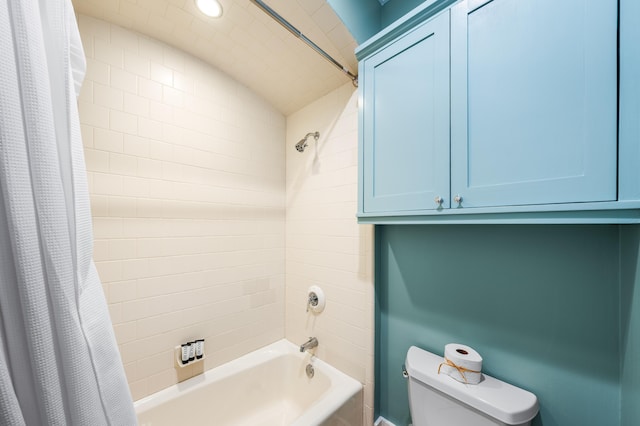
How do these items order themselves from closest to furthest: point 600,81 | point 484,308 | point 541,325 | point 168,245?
point 600,81, point 541,325, point 484,308, point 168,245

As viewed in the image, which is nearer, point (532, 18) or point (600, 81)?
point (600, 81)

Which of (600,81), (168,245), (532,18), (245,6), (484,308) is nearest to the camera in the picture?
(600,81)

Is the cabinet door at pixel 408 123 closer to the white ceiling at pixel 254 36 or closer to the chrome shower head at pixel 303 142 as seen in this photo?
the white ceiling at pixel 254 36

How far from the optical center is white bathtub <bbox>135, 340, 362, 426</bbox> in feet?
4.09

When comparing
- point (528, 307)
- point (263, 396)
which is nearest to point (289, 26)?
point (528, 307)

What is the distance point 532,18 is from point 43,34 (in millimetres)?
1258

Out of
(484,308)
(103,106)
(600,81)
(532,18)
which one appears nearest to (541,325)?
(484,308)

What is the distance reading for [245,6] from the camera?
3.79 ft

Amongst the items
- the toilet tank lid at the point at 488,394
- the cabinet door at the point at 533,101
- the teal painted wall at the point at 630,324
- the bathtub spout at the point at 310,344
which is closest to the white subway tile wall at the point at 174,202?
the bathtub spout at the point at 310,344

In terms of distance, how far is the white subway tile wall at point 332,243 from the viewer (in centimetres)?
142

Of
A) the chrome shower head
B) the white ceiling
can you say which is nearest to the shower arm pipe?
the white ceiling

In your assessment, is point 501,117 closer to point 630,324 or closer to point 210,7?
point 630,324

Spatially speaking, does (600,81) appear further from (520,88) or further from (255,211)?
(255,211)

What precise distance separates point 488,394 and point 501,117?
981mm
